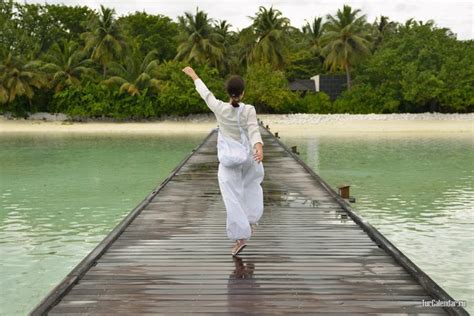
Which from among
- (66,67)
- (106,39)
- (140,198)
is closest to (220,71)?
(106,39)

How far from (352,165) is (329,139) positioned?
41.4ft

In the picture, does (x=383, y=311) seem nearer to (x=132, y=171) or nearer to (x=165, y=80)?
(x=132, y=171)

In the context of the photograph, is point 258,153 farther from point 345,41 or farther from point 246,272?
point 345,41

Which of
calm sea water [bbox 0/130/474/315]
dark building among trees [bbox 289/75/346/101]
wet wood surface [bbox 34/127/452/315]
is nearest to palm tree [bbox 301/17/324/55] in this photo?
dark building among trees [bbox 289/75/346/101]

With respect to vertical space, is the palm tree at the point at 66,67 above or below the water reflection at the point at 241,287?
above

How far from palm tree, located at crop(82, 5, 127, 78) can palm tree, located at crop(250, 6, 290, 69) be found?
11.7 m

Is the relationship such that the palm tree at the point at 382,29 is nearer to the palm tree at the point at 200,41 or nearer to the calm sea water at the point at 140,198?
the palm tree at the point at 200,41

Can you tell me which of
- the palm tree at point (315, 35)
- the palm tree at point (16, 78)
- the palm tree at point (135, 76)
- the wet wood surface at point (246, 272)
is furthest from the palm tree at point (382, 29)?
the wet wood surface at point (246, 272)

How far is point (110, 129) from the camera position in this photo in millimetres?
44594

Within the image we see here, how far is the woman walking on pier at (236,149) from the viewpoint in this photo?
5.73 metres

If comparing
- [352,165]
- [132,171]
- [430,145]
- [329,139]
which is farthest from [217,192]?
[329,139]

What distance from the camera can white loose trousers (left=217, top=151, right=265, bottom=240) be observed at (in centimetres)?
579

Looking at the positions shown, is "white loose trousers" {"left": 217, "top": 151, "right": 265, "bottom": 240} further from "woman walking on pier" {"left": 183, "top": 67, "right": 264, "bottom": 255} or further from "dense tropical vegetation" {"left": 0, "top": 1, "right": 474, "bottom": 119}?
"dense tropical vegetation" {"left": 0, "top": 1, "right": 474, "bottom": 119}

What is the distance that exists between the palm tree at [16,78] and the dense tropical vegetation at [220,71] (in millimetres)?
79
